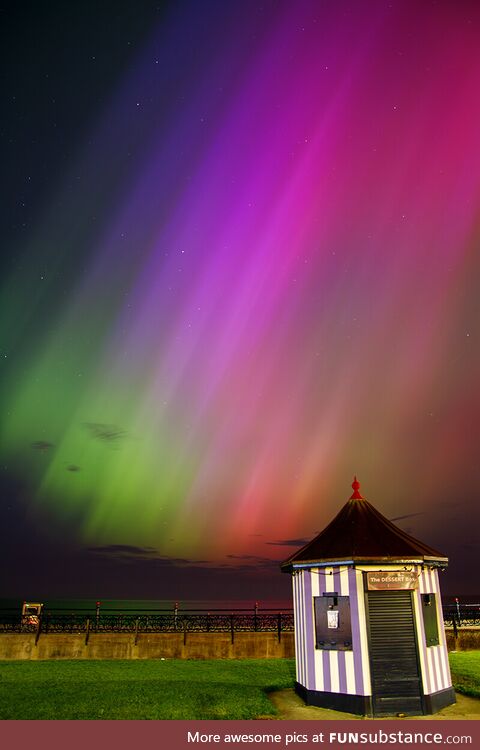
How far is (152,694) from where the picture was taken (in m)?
12.7

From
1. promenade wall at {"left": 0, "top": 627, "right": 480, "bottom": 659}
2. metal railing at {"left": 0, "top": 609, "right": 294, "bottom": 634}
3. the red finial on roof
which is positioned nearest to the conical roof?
the red finial on roof

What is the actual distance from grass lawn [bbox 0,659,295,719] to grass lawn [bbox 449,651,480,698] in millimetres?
4842

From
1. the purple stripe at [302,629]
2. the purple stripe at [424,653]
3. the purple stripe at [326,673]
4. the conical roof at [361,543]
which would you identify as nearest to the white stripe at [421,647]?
the purple stripe at [424,653]

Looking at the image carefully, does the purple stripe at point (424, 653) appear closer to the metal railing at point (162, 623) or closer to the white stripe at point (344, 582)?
the white stripe at point (344, 582)

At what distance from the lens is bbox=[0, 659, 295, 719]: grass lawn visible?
11.0m

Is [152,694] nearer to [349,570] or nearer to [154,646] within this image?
[349,570]

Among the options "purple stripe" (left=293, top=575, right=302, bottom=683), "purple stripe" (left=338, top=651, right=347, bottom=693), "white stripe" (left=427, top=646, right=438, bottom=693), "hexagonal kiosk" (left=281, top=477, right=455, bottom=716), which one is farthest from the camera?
"purple stripe" (left=293, top=575, right=302, bottom=683)

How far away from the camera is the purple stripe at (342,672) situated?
11.5m

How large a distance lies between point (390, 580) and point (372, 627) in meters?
1.13

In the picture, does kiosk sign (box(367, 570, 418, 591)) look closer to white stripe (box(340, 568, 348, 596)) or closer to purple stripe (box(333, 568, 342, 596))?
white stripe (box(340, 568, 348, 596))

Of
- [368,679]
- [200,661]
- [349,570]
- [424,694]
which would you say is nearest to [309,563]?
[349,570]

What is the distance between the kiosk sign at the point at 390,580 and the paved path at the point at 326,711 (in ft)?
8.67

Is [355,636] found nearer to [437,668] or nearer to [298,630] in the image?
[298,630]
